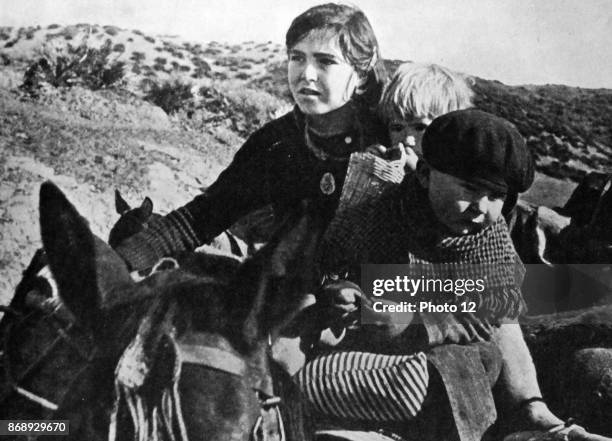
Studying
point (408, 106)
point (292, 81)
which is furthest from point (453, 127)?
point (292, 81)

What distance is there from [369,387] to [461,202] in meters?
1.36

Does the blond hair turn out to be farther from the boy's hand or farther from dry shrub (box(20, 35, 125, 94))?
dry shrub (box(20, 35, 125, 94))

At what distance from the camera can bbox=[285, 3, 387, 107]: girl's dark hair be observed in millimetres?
6203

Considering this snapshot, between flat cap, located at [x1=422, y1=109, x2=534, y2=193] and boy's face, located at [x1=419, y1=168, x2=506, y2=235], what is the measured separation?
5 cm

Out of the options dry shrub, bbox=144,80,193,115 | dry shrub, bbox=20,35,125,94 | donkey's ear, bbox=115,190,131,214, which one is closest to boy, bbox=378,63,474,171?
dry shrub, bbox=144,80,193,115

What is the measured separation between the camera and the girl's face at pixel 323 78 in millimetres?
6168

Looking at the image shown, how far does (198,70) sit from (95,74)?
0.77 m

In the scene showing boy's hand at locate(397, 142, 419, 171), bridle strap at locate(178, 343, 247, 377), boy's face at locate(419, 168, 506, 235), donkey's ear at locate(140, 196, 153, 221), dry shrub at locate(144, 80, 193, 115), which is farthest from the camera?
dry shrub at locate(144, 80, 193, 115)

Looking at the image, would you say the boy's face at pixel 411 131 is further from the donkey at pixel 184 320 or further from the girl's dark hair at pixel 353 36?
the donkey at pixel 184 320

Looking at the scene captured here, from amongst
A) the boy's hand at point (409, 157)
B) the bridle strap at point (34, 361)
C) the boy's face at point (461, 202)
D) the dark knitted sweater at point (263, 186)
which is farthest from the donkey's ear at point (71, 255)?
the boy's face at point (461, 202)

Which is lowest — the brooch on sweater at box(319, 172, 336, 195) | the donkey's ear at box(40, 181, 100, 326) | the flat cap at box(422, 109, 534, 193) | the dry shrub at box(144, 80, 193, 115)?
the donkey's ear at box(40, 181, 100, 326)

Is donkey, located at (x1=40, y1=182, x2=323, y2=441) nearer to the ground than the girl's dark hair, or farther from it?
nearer to the ground

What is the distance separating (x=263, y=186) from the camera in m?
6.21

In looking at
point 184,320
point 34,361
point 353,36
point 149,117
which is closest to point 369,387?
point 184,320
